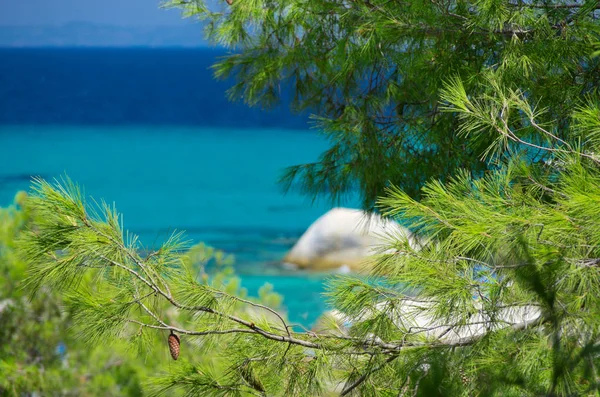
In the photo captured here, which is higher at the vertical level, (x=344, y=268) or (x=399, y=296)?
(x=399, y=296)

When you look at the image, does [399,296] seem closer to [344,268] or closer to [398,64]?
[398,64]

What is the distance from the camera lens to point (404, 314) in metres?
1.10

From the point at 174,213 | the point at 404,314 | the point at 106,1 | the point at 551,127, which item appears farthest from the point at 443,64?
the point at 106,1

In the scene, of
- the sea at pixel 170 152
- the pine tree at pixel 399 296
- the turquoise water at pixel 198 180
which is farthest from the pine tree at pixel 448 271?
the turquoise water at pixel 198 180

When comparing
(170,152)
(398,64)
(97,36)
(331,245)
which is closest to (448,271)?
(398,64)

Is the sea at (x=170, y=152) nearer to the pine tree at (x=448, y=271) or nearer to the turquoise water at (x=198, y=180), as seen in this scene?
the turquoise water at (x=198, y=180)

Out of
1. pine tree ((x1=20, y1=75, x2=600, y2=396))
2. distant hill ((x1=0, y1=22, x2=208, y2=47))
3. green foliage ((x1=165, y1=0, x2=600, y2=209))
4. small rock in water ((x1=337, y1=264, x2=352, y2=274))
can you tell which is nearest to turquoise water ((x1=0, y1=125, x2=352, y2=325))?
small rock in water ((x1=337, y1=264, x2=352, y2=274))

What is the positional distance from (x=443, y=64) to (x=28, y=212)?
1151 mm

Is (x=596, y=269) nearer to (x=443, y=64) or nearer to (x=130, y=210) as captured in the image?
(x=443, y=64)

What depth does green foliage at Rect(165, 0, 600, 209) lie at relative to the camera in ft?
4.78

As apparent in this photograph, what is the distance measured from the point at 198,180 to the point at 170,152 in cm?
153

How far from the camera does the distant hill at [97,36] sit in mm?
19844

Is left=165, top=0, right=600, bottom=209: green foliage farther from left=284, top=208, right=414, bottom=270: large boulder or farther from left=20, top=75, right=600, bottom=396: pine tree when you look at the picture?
left=284, top=208, right=414, bottom=270: large boulder

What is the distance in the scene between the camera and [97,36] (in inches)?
827
